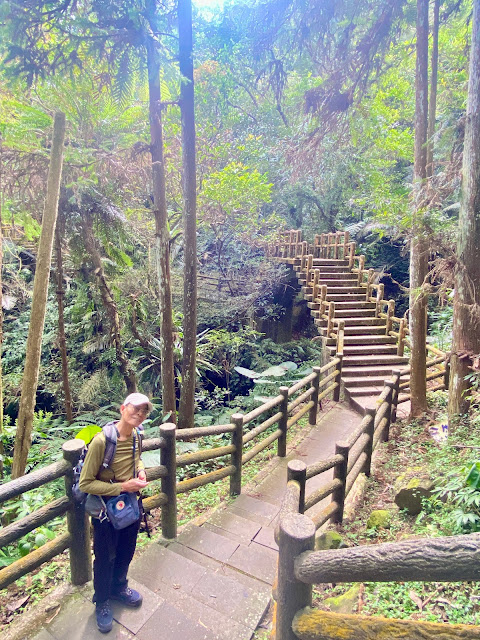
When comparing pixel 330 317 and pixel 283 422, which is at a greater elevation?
pixel 330 317

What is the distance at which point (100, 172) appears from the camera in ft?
20.2

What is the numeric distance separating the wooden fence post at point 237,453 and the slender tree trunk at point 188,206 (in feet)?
8.13

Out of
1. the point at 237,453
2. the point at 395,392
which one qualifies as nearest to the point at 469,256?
the point at 395,392

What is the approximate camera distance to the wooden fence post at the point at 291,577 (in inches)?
59.9

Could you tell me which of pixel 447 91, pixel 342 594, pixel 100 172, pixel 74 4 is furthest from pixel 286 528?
pixel 447 91

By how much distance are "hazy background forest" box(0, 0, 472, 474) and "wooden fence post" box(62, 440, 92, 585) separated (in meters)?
2.67

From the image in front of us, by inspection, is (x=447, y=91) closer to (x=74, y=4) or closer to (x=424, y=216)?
(x=424, y=216)

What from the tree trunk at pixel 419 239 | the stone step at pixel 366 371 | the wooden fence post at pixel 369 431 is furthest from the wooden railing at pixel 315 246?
the wooden fence post at pixel 369 431

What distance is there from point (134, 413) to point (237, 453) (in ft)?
7.30

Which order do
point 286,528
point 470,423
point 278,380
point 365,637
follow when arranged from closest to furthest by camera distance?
1. point 365,637
2. point 286,528
3. point 470,423
4. point 278,380

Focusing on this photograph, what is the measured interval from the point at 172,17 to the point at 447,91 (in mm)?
5664

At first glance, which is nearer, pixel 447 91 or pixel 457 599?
pixel 457 599

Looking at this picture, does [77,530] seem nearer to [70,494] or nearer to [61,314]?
[70,494]

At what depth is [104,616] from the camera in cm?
218
